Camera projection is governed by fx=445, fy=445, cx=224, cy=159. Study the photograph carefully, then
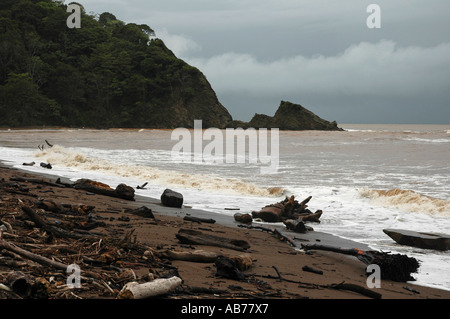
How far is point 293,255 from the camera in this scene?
5793mm

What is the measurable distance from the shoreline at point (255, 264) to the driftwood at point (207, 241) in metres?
0.08

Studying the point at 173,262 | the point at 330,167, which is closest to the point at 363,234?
the point at 173,262

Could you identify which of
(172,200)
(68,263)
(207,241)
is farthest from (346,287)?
(172,200)

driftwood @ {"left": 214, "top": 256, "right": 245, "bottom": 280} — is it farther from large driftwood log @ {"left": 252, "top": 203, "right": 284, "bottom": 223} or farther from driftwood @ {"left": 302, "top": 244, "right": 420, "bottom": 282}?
large driftwood log @ {"left": 252, "top": 203, "right": 284, "bottom": 223}

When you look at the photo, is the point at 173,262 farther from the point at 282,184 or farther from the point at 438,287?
the point at 282,184

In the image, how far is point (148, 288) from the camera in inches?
129

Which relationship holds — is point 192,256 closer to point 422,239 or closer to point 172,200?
point 422,239

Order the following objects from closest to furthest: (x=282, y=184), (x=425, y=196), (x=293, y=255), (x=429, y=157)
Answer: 1. (x=293, y=255)
2. (x=425, y=196)
3. (x=282, y=184)
4. (x=429, y=157)

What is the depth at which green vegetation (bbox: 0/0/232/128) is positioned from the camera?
68188mm

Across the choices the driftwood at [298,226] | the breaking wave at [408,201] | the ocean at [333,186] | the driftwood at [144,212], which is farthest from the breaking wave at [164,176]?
the driftwood at [144,212]

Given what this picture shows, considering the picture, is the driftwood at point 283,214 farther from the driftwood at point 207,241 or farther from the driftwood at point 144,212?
the driftwood at point 207,241

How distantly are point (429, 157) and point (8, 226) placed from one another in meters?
20.3

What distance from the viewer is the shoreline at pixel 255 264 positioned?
3.90m

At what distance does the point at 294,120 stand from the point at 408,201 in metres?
64.5
